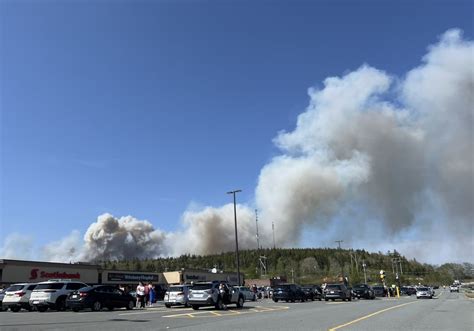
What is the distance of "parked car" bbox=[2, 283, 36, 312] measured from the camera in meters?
27.0

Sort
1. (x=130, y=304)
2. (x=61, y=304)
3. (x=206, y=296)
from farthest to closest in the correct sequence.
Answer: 1. (x=130, y=304)
2. (x=61, y=304)
3. (x=206, y=296)

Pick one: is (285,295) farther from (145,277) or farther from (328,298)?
(145,277)

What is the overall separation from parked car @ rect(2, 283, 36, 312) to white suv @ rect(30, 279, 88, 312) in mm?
966

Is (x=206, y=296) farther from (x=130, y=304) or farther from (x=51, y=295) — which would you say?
(x=51, y=295)

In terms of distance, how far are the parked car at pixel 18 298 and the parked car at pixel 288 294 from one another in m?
21.0

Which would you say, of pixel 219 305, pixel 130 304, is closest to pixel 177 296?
pixel 130 304

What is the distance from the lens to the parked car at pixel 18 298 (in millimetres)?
27005

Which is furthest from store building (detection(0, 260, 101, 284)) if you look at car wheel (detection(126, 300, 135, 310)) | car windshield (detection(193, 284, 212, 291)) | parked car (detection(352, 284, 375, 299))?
parked car (detection(352, 284, 375, 299))

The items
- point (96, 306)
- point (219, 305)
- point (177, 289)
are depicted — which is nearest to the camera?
point (96, 306)

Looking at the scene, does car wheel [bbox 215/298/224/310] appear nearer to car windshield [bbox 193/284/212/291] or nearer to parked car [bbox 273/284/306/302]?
car windshield [bbox 193/284/212/291]

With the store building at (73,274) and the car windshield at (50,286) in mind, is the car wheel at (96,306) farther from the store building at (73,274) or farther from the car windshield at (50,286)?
the store building at (73,274)

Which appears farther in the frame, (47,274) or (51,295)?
(47,274)

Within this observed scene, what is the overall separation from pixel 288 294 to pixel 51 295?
72.0 ft

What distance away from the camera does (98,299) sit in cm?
2577
